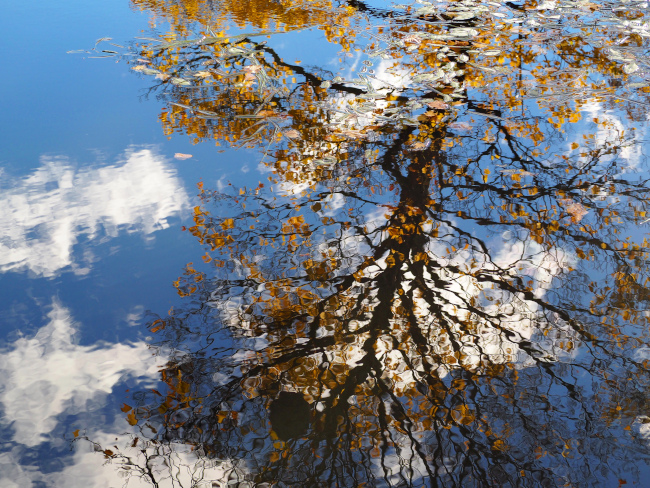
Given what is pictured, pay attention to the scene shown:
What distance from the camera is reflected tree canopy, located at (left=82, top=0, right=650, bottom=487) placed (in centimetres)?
265

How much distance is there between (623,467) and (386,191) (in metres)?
2.77

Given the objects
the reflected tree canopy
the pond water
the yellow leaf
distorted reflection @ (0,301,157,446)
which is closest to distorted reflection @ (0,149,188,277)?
the pond water

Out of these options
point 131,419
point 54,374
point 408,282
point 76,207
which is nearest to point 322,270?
point 408,282

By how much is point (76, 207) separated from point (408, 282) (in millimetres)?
2829

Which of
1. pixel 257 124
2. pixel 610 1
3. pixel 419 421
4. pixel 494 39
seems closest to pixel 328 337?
pixel 419 421

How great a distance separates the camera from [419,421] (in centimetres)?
277

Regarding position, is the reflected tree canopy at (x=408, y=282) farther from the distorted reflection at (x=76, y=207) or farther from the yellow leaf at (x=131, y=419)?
the distorted reflection at (x=76, y=207)

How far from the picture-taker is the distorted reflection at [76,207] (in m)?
3.81

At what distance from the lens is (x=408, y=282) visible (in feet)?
12.1

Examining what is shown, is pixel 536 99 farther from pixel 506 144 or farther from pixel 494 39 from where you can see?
pixel 494 39

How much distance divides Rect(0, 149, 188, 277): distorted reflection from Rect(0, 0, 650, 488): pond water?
0.08 ft

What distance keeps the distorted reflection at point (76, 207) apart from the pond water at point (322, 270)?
2cm

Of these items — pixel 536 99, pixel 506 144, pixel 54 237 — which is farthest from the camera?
pixel 536 99

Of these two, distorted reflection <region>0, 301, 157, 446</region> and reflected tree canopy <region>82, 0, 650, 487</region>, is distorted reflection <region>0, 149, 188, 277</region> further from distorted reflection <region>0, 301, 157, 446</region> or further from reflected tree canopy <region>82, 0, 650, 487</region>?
distorted reflection <region>0, 301, 157, 446</region>
